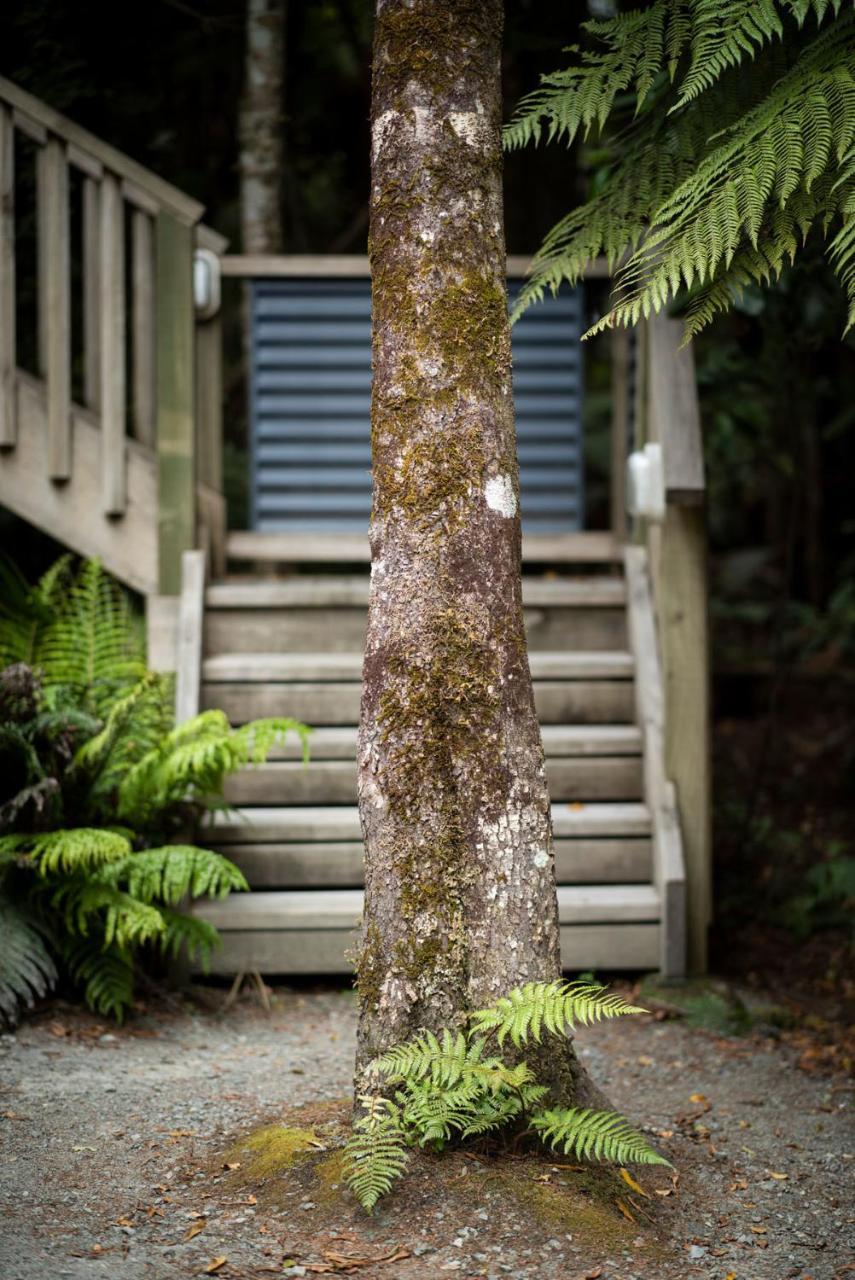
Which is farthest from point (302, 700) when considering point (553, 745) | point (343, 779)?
point (553, 745)

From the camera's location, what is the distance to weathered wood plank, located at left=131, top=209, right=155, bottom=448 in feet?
18.2

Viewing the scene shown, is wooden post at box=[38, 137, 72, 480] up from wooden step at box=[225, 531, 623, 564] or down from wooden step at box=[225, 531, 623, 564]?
up

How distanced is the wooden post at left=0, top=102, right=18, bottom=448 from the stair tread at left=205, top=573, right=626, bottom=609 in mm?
1213

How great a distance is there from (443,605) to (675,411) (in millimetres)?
2574

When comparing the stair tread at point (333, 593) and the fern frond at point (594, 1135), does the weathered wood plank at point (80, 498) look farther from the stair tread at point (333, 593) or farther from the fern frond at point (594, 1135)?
the fern frond at point (594, 1135)

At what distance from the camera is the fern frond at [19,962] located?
394 centimetres

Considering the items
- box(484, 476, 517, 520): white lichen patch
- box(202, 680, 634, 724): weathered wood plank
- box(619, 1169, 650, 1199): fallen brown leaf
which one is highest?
box(484, 476, 517, 520): white lichen patch

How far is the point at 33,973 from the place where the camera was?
4.00 metres

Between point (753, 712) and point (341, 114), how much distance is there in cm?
564

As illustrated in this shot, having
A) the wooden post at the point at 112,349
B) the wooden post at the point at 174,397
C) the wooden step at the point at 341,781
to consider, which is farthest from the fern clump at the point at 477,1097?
the wooden post at the point at 112,349


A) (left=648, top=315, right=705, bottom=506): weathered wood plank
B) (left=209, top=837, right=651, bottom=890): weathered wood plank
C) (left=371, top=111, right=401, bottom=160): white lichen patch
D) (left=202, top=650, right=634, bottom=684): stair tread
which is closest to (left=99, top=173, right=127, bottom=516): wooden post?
(left=202, top=650, right=634, bottom=684): stair tread

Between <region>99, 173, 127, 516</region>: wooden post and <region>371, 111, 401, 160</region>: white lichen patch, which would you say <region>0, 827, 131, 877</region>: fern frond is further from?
<region>371, 111, 401, 160</region>: white lichen patch

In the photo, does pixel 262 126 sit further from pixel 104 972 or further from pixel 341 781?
pixel 104 972

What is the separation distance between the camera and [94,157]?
213 inches
